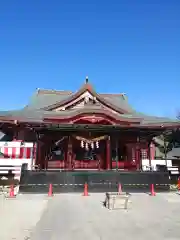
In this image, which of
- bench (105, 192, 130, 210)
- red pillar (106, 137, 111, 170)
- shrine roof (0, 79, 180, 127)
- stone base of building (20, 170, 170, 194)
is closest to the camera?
bench (105, 192, 130, 210)

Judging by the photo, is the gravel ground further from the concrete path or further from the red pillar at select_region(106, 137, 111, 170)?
the red pillar at select_region(106, 137, 111, 170)

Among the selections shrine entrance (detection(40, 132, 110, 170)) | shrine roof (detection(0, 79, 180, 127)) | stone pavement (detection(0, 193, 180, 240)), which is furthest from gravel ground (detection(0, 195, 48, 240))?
shrine roof (detection(0, 79, 180, 127))

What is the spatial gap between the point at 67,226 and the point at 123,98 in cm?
2651

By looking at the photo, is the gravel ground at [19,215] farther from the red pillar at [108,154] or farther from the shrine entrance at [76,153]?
the red pillar at [108,154]

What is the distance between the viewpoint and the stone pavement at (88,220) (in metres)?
7.05

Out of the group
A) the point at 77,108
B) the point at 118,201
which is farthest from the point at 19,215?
the point at 77,108

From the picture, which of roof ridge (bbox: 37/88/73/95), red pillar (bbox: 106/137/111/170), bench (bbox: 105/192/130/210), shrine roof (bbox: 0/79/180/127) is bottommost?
bench (bbox: 105/192/130/210)

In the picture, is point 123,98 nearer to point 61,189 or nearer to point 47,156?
point 47,156

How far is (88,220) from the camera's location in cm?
871

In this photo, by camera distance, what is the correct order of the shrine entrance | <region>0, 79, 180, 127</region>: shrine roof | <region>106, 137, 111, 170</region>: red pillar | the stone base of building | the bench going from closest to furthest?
the bench, the stone base of building, <region>106, 137, 111, 170</region>: red pillar, the shrine entrance, <region>0, 79, 180, 127</region>: shrine roof

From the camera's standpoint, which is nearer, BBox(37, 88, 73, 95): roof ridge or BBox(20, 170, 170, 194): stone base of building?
BBox(20, 170, 170, 194): stone base of building

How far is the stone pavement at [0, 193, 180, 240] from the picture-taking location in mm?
7055

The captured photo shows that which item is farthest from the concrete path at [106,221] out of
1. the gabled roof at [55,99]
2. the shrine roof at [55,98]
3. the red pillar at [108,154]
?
the shrine roof at [55,98]

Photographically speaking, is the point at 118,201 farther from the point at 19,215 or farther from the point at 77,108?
the point at 77,108
